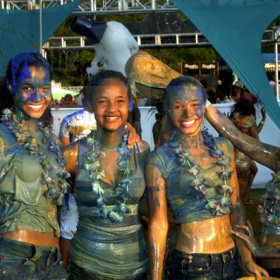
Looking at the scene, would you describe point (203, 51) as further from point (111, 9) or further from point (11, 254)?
point (11, 254)

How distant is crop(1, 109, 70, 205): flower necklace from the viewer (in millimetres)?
2674

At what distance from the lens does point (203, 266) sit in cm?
263

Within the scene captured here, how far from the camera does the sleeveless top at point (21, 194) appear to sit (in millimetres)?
2607

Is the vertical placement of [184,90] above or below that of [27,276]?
above

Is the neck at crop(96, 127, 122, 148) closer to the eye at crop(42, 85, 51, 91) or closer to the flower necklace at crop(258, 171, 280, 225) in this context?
the eye at crop(42, 85, 51, 91)

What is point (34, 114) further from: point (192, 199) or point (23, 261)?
point (192, 199)

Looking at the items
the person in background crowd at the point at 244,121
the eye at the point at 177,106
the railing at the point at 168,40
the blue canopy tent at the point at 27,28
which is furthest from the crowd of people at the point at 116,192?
the railing at the point at 168,40

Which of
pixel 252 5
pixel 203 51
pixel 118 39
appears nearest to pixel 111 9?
pixel 118 39

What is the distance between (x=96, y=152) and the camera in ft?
9.04

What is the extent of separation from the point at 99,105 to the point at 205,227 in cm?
72

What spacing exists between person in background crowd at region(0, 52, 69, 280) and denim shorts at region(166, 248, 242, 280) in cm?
51

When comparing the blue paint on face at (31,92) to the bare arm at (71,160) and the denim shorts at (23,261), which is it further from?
the denim shorts at (23,261)

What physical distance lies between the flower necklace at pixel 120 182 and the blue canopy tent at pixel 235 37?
396cm

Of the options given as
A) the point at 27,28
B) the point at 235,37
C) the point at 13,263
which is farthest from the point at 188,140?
the point at 27,28
